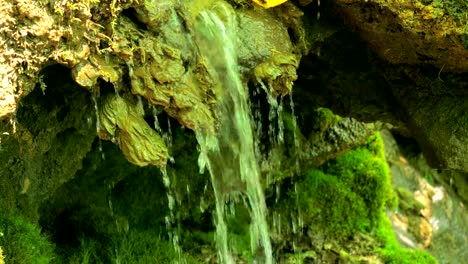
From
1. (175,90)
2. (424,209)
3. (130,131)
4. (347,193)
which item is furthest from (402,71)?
(424,209)

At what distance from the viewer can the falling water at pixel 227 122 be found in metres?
3.72

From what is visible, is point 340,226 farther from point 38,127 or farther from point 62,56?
point 62,56

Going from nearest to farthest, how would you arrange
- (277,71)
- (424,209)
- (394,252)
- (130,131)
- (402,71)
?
1. (130,131)
2. (277,71)
3. (402,71)
4. (394,252)
5. (424,209)

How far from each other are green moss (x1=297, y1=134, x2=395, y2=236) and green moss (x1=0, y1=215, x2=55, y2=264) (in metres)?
3.26

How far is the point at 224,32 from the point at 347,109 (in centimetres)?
188

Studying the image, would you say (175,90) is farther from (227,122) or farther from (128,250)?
(128,250)

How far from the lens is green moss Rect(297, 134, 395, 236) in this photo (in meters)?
6.71

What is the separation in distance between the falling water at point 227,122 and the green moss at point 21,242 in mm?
1046

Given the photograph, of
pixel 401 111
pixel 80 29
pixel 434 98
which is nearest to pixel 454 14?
pixel 434 98

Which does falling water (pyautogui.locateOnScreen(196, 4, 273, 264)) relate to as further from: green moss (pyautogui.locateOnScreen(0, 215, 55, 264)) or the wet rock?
green moss (pyautogui.locateOnScreen(0, 215, 55, 264))

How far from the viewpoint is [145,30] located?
3.44m

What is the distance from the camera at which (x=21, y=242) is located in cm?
377

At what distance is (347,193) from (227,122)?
3118 millimetres

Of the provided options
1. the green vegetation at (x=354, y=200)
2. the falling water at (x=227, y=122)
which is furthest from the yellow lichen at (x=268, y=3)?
the green vegetation at (x=354, y=200)
